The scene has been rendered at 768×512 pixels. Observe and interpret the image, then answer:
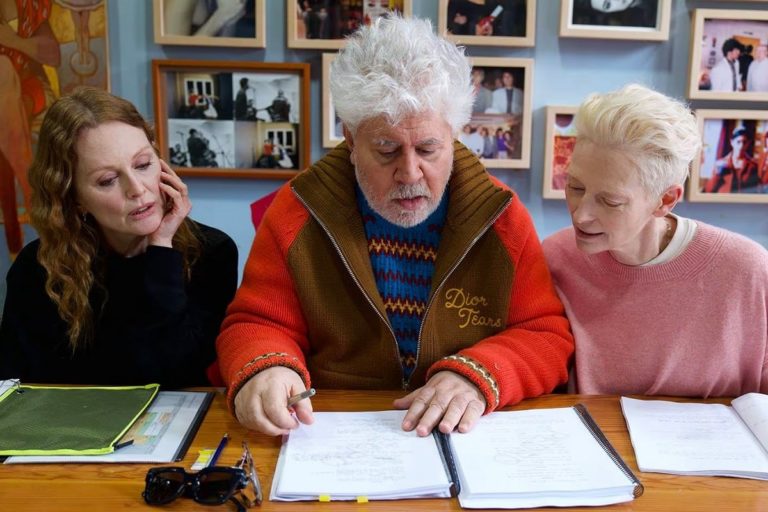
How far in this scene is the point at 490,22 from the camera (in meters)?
2.14

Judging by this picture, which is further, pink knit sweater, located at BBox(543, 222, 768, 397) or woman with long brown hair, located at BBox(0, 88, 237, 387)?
woman with long brown hair, located at BBox(0, 88, 237, 387)

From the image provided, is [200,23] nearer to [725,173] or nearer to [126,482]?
[126,482]

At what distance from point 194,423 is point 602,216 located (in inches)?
33.6

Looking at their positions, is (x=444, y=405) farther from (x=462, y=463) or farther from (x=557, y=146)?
(x=557, y=146)

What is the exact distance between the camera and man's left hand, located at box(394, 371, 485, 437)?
3.52ft

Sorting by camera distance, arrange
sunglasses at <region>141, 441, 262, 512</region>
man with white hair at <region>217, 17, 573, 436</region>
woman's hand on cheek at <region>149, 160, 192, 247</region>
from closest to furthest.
A: sunglasses at <region>141, 441, 262, 512</region>, man with white hair at <region>217, 17, 573, 436</region>, woman's hand on cheek at <region>149, 160, 192, 247</region>

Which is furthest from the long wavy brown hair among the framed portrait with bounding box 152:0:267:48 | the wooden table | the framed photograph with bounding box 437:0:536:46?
the framed photograph with bounding box 437:0:536:46

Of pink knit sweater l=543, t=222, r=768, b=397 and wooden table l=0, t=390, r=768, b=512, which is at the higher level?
pink knit sweater l=543, t=222, r=768, b=397

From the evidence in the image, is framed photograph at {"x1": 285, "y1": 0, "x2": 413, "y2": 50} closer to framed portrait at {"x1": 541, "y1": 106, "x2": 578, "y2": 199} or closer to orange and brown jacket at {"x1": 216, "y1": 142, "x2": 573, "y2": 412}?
framed portrait at {"x1": 541, "y1": 106, "x2": 578, "y2": 199}

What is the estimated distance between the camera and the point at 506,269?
1.34 meters

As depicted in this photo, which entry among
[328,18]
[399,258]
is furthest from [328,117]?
[399,258]

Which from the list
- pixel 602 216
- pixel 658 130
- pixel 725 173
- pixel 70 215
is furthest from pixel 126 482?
pixel 725 173

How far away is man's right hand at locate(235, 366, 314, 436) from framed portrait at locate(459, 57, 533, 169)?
1.31m

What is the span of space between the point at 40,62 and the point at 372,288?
160cm
